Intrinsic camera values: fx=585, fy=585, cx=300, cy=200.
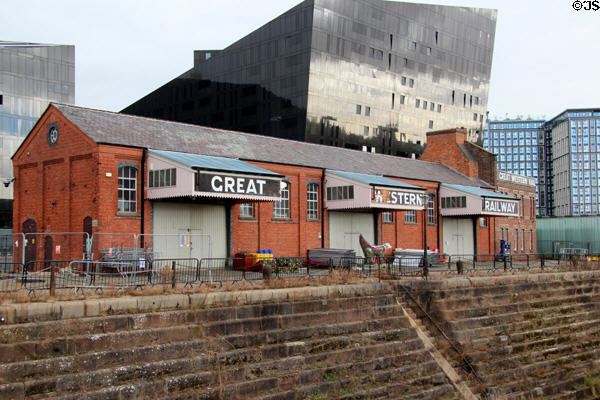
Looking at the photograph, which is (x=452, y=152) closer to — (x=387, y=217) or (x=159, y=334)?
(x=387, y=217)

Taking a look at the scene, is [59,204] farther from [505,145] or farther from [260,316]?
[505,145]

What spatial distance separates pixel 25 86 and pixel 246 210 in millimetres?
50715

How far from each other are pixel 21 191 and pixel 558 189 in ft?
592

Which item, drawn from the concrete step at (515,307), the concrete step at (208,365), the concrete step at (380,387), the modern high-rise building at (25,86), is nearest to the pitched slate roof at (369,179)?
→ the concrete step at (515,307)

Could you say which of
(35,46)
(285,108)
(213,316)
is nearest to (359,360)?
(213,316)

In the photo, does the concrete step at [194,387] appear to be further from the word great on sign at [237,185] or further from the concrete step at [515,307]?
the word great on sign at [237,185]

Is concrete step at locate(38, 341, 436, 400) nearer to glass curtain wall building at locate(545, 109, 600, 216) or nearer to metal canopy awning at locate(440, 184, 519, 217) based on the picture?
metal canopy awning at locate(440, 184, 519, 217)

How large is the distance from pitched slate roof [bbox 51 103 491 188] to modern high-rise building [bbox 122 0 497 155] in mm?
18175

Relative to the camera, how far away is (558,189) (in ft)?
599

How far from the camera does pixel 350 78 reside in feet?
196

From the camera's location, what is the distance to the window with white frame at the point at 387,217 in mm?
36281

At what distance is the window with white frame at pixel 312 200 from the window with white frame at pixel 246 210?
12.8 ft

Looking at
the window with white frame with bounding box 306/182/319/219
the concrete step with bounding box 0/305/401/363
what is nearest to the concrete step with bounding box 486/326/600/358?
the concrete step with bounding box 0/305/401/363

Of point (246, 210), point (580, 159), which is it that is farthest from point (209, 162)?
point (580, 159)
